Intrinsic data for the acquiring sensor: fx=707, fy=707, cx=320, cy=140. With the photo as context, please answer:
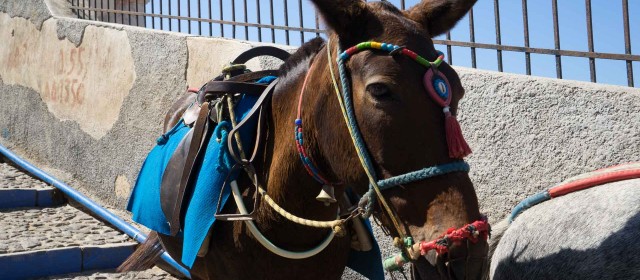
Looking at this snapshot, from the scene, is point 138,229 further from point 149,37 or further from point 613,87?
point 613,87

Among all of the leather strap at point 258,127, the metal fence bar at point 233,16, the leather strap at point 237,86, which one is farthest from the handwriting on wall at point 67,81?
the leather strap at point 258,127

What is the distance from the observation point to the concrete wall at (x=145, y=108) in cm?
312

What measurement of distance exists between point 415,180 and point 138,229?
14.7 feet

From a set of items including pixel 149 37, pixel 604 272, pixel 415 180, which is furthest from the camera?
pixel 149 37

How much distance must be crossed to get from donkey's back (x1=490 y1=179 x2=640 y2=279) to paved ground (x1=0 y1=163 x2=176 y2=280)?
3637 millimetres

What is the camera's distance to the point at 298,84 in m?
2.64

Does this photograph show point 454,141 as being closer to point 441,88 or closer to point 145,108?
point 441,88

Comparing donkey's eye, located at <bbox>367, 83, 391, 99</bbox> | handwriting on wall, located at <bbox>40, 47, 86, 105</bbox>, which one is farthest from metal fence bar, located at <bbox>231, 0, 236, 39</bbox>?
donkey's eye, located at <bbox>367, 83, 391, 99</bbox>

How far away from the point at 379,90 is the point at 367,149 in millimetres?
179

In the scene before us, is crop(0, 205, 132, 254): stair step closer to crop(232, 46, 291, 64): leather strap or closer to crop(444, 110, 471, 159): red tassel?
crop(232, 46, 291, 64): leather strap

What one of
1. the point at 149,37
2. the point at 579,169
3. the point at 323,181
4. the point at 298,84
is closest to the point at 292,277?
the point at 323,181

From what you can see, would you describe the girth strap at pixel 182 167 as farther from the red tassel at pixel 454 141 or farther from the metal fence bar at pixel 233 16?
the metal fence bar at pixel 233 16

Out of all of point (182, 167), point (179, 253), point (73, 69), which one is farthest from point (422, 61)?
point (73, 69)

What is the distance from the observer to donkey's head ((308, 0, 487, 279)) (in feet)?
6.17
